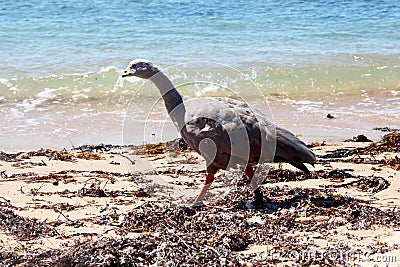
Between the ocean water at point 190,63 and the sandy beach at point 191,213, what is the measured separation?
2.18 metres

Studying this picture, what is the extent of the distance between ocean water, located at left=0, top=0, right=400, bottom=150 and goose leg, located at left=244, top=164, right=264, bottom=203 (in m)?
3.47

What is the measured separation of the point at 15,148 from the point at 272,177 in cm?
426

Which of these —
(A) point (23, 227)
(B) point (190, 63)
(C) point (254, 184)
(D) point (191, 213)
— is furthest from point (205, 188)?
(B) point (190, 63)

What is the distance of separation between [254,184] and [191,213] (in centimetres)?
77

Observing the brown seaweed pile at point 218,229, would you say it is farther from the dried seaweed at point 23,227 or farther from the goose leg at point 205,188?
the goose leg at point 205,188

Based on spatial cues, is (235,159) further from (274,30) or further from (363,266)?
(274,30)

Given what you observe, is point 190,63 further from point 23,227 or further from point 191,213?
point 23,227

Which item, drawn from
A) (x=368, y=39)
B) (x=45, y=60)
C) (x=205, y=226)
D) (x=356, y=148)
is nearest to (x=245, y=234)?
(x=205, y=226)

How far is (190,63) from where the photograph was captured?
15.3m

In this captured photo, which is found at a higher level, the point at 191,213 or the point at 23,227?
the point at 23,227

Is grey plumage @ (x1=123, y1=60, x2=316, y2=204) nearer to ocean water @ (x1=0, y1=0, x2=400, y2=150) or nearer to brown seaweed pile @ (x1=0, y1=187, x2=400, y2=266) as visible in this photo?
brown seaweed pile @ (x1=0, y1=187, x2=400, y2=266)

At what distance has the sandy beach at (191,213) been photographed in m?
4.36

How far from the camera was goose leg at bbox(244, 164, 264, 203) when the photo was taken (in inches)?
229

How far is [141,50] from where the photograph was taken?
17.3 meters
